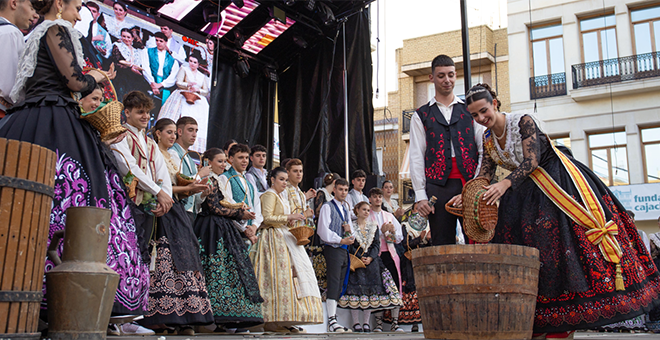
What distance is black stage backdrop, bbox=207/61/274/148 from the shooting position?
9.51 meters

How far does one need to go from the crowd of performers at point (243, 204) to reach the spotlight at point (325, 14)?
352 cm

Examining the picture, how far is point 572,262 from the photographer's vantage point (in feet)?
10.6

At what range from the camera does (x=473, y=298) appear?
2908mm

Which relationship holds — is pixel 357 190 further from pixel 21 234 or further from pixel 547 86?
pixel 547 86

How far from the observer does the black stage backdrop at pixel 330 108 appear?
29.6 feet

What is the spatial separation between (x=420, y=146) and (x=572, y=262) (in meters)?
1.33

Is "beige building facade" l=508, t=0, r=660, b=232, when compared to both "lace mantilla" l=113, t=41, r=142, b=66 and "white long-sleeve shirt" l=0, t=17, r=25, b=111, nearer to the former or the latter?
"lace mantilla" l=113, t=41, r=142, b=66

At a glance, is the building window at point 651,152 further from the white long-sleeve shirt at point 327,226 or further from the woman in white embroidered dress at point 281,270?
the woman in white embroidered dress at point 281,270

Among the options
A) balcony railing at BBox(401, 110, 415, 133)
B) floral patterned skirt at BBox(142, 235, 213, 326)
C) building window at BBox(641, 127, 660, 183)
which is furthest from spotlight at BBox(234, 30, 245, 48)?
Result: balcony railing at BBox(401, 110, 415, 133)

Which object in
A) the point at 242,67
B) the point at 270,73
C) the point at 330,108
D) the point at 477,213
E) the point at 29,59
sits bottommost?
the point at 477,213

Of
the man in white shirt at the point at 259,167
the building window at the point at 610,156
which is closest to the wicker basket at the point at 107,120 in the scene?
the man in white shirt at the point at 259,167

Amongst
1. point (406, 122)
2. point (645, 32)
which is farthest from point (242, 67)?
point (406, 122)

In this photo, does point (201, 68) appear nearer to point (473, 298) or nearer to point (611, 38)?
point (473, 298)

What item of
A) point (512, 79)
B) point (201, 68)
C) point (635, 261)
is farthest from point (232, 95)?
point (512, 79)
